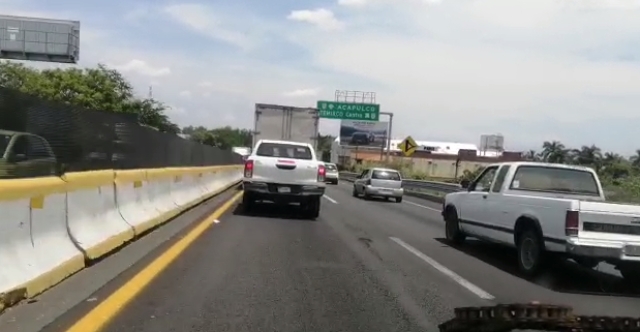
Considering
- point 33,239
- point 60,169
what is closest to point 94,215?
point 60,169

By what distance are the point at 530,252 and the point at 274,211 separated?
1074 cm

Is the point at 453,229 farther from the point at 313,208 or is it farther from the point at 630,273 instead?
the point at 313,208

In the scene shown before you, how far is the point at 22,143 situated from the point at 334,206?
17.5 m

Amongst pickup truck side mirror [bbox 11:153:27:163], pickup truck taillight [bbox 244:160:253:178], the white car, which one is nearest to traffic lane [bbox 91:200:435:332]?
pickup truck side mirror [bbox 11:153:27:163]

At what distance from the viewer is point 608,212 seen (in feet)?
32.9

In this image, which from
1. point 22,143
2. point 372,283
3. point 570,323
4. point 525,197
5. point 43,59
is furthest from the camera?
point 43,59

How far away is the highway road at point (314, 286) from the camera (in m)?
7.09

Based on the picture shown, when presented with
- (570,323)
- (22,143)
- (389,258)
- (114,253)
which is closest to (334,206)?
(389,258)

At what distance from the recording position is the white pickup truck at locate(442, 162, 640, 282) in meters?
9.98

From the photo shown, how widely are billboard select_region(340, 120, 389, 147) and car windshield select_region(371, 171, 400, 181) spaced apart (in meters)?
65.1

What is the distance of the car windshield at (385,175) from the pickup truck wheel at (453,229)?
17062 mm

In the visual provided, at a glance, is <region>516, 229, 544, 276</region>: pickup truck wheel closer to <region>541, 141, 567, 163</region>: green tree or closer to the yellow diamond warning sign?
<region>541, 141, 567, 163</region>: green tree

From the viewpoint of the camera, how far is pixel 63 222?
8766mm

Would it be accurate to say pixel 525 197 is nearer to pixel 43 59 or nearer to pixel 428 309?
pixel 428 309
